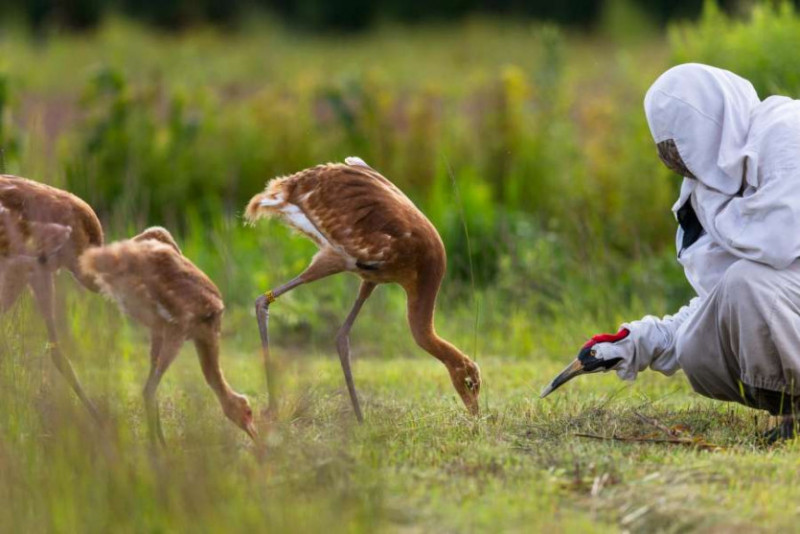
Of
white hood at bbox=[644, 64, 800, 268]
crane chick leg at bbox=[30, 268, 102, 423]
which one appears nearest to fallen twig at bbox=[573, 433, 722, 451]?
white hood at bbox=[644, 64, 800, 268]

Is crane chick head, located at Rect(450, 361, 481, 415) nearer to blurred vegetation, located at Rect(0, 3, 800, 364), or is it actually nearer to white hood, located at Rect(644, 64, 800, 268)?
white hood, located at Rect(644, 64, 800, 268)

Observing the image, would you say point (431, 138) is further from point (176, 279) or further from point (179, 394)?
point (176, 279)

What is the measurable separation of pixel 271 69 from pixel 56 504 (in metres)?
18.3

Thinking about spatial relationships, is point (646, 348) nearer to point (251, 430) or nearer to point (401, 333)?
point (251, 430)

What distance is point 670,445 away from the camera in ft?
18.4

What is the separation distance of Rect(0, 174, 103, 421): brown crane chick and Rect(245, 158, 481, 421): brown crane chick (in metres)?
1.07

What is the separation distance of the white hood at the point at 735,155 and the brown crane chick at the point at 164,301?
2230mm

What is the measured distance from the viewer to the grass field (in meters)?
4.57

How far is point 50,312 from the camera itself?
19.2ft

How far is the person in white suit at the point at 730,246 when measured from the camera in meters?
5.61

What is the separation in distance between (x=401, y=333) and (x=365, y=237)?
2.94m

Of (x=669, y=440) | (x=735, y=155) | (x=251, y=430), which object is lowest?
(x=251, y=430)

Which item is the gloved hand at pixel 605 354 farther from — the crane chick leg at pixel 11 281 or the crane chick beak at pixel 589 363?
the crane chick leg at pixel 11 281

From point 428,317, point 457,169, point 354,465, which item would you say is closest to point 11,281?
point 354,465
